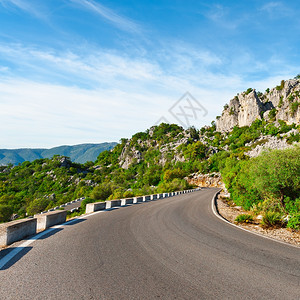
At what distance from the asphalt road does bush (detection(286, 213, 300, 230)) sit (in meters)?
3.42

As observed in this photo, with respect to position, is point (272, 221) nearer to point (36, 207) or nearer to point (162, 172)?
point (36, 207)

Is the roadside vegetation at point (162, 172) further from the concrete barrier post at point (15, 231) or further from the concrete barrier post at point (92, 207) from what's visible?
the concrete barrier post at point (15, 231)

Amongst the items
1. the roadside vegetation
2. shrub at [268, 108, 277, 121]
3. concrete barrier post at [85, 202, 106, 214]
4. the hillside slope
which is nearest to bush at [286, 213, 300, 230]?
the roadside vegetation

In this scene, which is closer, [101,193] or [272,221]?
[272,221]

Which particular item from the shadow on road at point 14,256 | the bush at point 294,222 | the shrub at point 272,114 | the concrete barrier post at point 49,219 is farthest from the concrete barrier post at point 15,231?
the shrub at point 272,114

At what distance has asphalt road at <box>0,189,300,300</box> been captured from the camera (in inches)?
144

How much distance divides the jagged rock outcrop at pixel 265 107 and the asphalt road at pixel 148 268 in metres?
115

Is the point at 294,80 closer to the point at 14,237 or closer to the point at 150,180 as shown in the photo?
the point at 150,180

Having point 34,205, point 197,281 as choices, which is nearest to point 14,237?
point 197,281

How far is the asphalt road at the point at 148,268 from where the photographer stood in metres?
3.65

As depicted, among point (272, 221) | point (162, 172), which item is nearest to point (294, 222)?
point (272, 221)

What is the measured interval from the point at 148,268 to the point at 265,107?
140 meters

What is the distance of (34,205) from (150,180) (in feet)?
142

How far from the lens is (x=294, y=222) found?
9961mm
